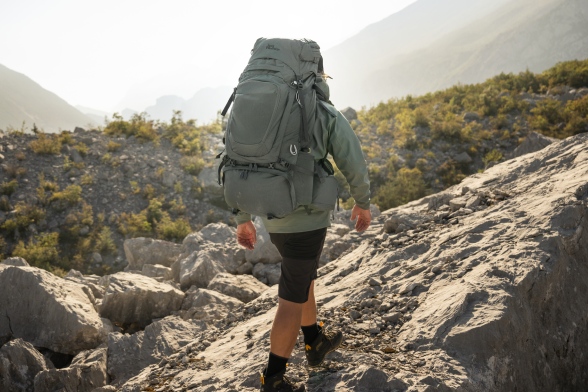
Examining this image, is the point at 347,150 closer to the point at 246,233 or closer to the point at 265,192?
the point at 265,192

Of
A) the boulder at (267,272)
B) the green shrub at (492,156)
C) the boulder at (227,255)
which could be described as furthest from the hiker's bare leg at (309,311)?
the green shrub at (492,156)

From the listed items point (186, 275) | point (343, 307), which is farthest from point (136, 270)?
point (343, 307)

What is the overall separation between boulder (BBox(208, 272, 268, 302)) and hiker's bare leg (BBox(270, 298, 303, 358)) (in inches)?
167

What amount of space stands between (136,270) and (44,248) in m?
3.33

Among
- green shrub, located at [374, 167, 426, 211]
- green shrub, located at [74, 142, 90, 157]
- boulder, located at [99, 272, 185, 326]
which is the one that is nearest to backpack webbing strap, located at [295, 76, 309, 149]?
boulder, located at [99, 272, 185, 326]

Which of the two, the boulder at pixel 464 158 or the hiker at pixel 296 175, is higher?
the boulder at pixel 464 158

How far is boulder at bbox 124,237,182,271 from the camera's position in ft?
32.1

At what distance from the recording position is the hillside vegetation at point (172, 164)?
1188 centimetres

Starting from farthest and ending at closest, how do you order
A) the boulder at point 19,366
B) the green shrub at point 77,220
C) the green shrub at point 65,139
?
the green shrub at point 65,139, the green shrub at point 77,220, the boulder at point 19,366

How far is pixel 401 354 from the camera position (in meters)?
3.25

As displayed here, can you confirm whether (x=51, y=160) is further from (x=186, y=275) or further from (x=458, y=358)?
(x=458, y=358)

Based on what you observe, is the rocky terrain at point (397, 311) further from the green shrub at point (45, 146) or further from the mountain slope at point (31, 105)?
the mountain slope at point (31, 105)

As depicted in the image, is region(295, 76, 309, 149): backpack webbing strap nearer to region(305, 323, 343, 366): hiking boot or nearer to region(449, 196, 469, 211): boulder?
region(305, 323, 343, 366): hiking boot

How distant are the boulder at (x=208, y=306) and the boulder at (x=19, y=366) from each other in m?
1.98
